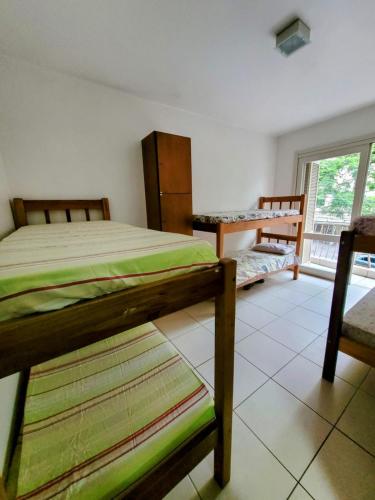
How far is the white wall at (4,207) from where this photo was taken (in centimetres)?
139

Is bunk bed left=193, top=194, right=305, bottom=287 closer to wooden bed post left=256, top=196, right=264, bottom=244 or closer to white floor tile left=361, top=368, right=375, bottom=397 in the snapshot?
wooden bed post left=256, top=196, right=264, bottom=244

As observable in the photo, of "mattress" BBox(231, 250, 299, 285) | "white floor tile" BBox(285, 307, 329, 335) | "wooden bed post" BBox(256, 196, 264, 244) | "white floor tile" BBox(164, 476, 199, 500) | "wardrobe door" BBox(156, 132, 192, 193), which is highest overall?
"wardrobe door" BBox(156, 132, 192, 193)

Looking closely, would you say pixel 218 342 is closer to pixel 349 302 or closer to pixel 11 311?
pixel 11 311

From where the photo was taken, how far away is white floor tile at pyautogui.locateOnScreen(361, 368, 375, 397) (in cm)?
Result: 114

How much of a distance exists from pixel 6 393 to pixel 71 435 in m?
0.30

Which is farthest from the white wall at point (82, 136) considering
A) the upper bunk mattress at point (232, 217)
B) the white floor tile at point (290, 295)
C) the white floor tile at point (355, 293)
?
the white floor tile at point (355, 293)

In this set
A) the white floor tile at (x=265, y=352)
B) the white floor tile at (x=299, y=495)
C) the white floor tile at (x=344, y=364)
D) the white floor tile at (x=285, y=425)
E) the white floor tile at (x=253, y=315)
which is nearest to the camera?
the white floor tile at (x=299, y=495)

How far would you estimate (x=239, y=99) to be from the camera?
2119 mm

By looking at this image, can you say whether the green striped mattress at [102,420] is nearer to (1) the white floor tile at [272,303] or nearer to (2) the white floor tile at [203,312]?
(2) the white floor tile at [203,312]

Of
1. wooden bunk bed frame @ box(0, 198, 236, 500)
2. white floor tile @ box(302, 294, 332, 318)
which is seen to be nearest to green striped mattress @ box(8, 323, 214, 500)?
wooden bunk bed frame @ box(0, 198, 236, 500)

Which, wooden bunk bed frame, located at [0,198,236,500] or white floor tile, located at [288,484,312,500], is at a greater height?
wooden bunk bed frame, located at [0,198,236,500]

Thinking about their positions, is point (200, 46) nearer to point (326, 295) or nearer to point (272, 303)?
point (272, 303)

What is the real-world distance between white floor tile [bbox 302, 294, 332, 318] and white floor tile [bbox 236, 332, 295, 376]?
0.78 m

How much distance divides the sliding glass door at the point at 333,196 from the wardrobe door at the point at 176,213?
2080 millimetres
